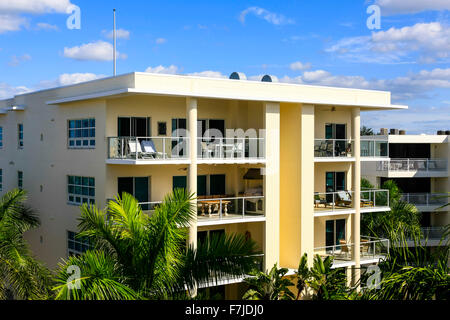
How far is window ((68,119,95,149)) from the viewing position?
23.4 m

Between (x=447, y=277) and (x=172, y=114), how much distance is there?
17.7 meters

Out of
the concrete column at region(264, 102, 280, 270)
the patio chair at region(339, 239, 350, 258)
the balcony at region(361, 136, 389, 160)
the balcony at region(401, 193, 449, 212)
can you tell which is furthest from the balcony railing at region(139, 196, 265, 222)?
the balcony at region(401, 193, 449, 212)

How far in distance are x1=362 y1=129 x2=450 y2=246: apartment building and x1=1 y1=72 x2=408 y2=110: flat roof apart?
1335cm

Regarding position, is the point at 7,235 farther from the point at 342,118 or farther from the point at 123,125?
the point at 342,118

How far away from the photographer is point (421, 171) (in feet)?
135

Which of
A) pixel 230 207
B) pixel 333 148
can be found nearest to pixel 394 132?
pixel 333 148

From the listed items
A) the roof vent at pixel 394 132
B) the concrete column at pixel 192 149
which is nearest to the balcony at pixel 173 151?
the concrete column at pixel 192 149

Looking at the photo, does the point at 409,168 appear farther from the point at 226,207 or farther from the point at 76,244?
the point at 76,244

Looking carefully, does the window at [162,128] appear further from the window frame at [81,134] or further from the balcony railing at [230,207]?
the balcony railing at [230,207]

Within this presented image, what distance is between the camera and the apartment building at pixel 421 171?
40406 millimetres

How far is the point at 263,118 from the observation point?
24.5 metres

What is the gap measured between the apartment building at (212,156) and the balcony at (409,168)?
10944 millimetres

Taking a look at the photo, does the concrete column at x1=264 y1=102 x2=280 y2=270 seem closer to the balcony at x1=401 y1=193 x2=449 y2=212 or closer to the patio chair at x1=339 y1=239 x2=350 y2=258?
the patio chair at x1=339 y1=239 x2=350 y2=258

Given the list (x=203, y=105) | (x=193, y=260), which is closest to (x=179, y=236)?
(x=193, y=260)
